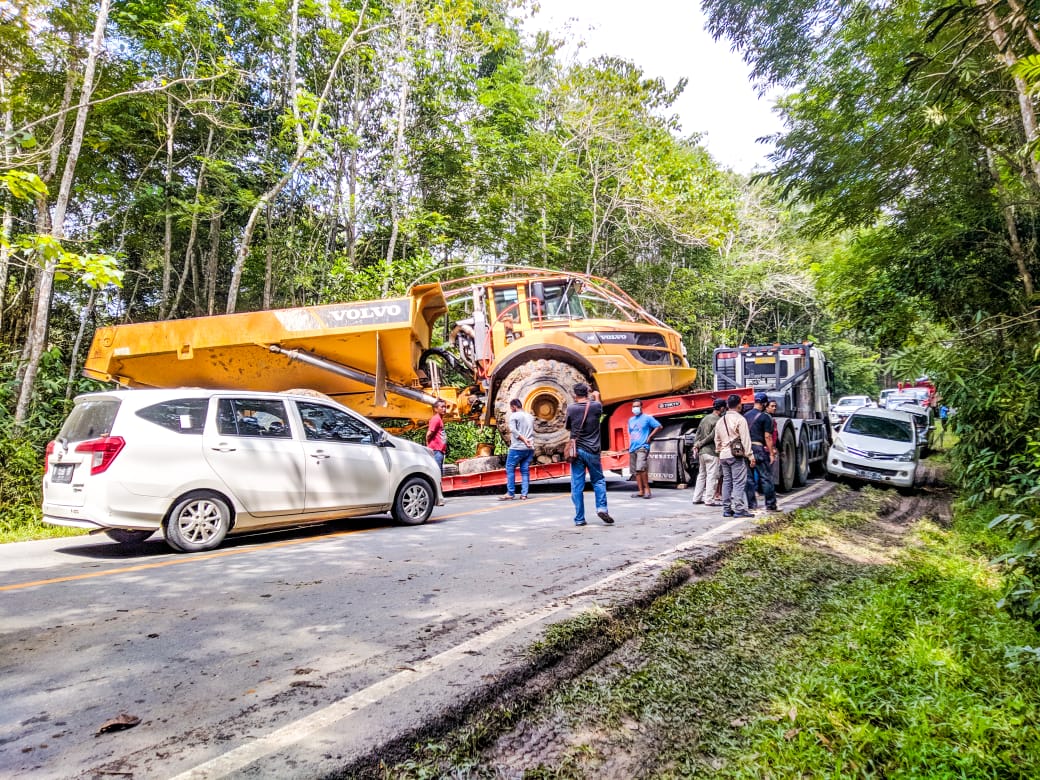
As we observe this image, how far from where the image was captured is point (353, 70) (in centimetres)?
1631

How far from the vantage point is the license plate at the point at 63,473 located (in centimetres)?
562

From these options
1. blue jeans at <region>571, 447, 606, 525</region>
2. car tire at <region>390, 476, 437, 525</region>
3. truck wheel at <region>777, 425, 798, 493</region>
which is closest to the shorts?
truck wheel at <region>777, 425, 798, 493</region>

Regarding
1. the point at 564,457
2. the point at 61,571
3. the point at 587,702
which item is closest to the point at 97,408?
the point at 61,571

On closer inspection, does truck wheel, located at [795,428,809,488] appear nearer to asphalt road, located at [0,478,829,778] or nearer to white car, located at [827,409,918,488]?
white car, located at [827,409,918,488]

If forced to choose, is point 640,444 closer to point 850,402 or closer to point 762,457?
point 762,457

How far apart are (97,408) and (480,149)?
1442cm

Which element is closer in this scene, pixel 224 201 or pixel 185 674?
pixel 185 674

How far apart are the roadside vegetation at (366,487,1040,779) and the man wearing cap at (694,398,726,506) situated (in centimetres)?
415

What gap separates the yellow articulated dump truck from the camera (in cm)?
843

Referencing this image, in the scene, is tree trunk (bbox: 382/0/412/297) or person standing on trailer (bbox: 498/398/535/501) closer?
person standing on trailer (bbox: 498/398/535/501)

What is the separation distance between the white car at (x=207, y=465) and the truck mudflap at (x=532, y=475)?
3.38 meters

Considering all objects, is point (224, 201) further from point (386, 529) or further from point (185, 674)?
point (185, 674)

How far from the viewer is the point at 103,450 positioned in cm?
550

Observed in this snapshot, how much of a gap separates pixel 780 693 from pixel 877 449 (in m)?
11.0
